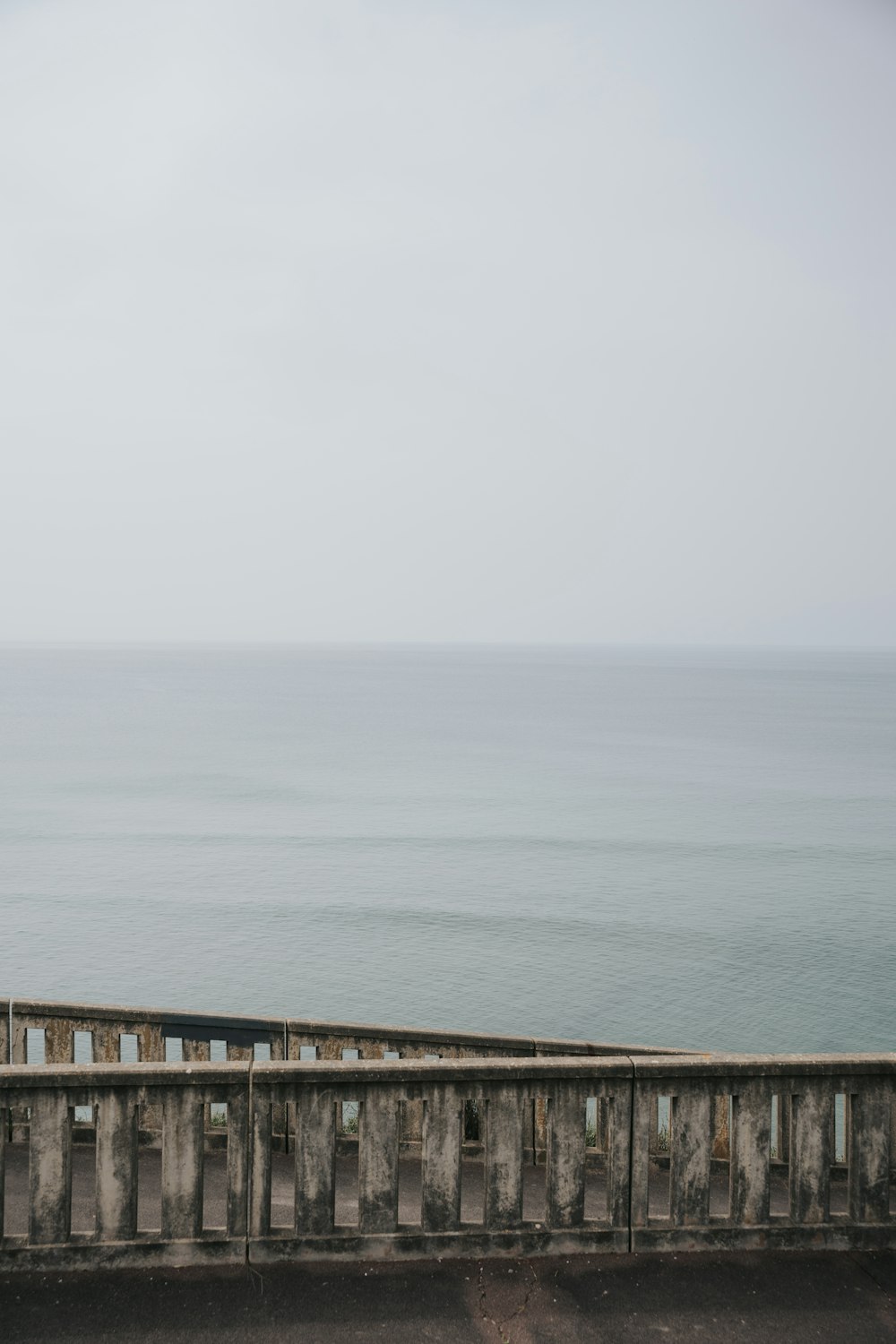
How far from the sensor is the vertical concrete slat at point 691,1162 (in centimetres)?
564

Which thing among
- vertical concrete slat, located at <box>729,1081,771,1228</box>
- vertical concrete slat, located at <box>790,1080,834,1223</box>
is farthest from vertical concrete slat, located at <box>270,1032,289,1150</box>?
vertical concrete slat, located at <box>790,1080,834,1223</box>

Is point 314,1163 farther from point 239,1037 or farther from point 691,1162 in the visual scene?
point 239,1037

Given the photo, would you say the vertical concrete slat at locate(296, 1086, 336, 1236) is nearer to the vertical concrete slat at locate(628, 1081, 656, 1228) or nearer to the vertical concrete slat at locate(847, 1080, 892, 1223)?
the vertical concrete slat at locate(628, 1081, 656, 1228)

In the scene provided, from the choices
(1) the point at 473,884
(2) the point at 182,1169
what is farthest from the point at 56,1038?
(1) the point at 473,884

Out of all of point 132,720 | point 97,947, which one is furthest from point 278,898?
point 132,720

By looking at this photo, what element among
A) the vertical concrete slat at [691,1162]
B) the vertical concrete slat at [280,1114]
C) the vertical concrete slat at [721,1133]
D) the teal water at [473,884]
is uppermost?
the vertical concrete slat at [691,1162]

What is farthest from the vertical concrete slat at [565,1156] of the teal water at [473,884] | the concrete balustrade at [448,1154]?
the teal water at [473,884]

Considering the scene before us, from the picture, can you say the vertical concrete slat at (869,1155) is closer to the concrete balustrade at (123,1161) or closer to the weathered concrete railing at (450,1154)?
the weathered concrete railing at (450,1154)

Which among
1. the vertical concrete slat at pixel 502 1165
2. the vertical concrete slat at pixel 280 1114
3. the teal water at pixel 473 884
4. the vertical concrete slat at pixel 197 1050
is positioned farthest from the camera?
the teal water at pixel 473 884

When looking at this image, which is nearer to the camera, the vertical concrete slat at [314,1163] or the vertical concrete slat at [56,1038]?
the vertical concrete slat at [314,1163]

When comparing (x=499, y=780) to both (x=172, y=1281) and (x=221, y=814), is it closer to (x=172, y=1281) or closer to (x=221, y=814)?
(x=221, y=814)

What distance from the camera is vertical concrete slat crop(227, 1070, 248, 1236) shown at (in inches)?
217

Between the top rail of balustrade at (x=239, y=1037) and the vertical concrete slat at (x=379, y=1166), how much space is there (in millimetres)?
1942

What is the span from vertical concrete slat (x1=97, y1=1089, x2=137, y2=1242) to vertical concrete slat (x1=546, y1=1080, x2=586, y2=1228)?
7.24 feet
